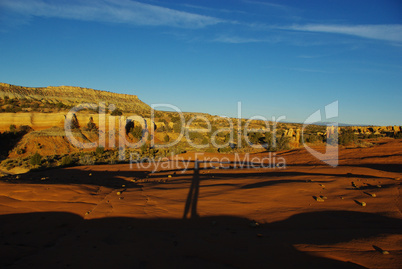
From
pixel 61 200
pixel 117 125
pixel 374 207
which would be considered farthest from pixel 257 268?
pixel 117 125

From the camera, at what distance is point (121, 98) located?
82.0 metres

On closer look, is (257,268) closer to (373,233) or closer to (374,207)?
(373,233)

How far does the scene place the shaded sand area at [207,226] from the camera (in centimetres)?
354

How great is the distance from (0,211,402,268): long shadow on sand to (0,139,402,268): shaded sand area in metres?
0.02

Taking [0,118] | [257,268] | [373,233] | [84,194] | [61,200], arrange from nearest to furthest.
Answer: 1. [257,268]
2. [373,233]
3. [61,200]
4. [84,194]
5. [0,118]

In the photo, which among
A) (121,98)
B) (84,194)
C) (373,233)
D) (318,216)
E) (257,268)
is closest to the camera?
(257,268)

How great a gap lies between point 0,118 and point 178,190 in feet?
91.7

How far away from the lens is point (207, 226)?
5.03 m

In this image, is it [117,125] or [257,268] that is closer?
[257,268]

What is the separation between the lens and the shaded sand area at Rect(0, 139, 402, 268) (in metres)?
3.54

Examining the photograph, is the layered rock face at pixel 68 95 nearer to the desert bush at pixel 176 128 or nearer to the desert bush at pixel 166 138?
the desert bush at pixel 176 128

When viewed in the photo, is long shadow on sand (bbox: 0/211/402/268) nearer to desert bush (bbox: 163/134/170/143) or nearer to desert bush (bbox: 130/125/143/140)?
desert bush (bbox: 130/125/143/140)

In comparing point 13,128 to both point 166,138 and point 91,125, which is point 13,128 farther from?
point 166,138

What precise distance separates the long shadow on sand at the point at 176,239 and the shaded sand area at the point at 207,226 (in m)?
0.02
